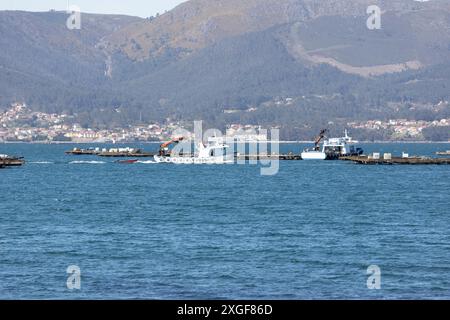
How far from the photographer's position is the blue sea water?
4356 centimetres

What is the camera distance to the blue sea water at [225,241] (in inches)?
1715

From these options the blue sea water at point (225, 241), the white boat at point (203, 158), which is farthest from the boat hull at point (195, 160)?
the blue sea water at point (225, 241)

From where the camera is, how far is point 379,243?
58.8m

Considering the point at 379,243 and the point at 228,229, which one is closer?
the point at 379,243

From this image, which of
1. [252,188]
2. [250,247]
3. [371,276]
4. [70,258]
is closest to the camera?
[371,276]

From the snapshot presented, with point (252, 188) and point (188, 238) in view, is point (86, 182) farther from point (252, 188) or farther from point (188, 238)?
point (188, 238)

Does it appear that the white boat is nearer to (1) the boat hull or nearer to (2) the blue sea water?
(1) the boat hull

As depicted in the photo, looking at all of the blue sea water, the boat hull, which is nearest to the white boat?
the boat hull

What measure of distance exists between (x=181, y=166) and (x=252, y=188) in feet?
219

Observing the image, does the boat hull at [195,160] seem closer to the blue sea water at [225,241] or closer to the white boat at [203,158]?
the white boat at [203,158]

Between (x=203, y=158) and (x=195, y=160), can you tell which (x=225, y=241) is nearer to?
(x=203, y=158)

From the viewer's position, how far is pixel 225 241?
196 ft

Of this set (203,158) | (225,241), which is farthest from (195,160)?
(225,241)
